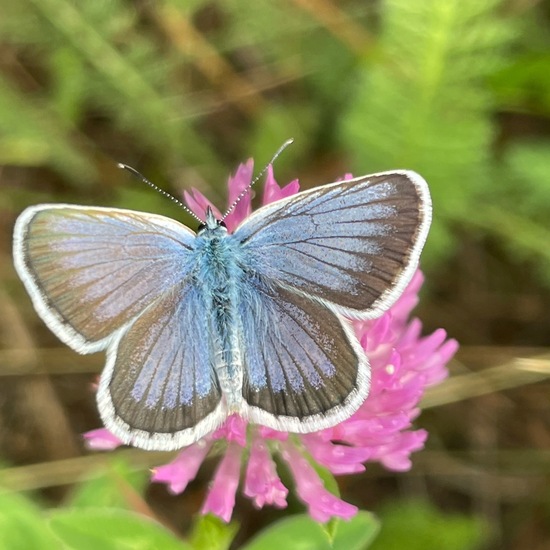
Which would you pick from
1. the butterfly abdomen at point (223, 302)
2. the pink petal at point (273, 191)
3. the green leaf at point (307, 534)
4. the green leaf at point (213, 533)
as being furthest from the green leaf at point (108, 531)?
the pink petal at point (273, 191)

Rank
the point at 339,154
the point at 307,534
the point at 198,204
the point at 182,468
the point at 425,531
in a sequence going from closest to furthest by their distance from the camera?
the point at 182,468 < the point at 198,204 < the point at 307,534 < the point at 425,531 < the point at 339,154

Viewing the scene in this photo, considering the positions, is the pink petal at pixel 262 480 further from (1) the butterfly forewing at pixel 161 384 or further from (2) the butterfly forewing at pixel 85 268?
(2) the butterfly forewing at pixel 85 268

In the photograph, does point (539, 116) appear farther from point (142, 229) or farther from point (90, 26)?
point (142, 229)

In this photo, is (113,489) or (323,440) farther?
(113,489)

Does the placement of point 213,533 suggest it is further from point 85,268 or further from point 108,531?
point 85,268

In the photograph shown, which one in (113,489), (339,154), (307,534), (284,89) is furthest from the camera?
(284,89)

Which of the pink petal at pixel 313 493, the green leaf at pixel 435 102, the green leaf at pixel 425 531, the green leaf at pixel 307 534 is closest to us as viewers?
the pink petal at pixel 313 493

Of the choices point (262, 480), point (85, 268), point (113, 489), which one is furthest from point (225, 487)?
point (113, 489)
